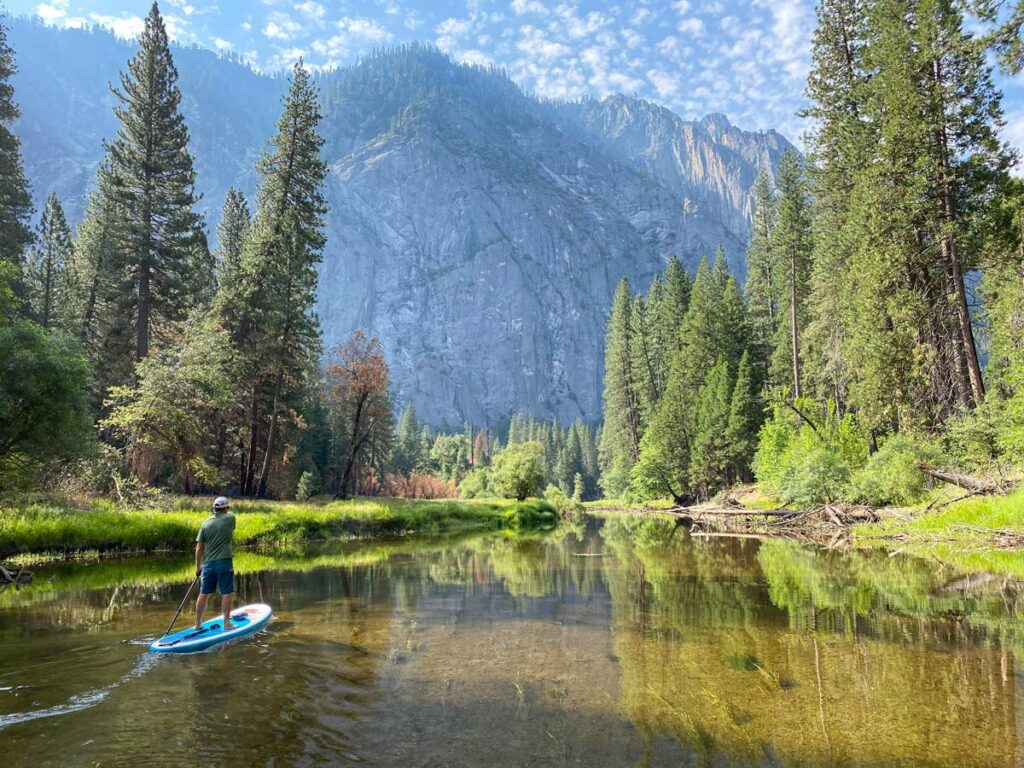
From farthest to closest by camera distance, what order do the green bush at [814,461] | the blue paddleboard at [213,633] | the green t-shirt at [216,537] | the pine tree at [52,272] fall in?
the pine tree at [52,272]
the green bush at [814,461]
the green t-shirt at [216,537]
the blue paddleboard at [213,633]

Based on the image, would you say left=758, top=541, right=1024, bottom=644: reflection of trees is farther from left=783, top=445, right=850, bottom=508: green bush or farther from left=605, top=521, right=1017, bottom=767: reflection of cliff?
left=783, top=445, right=850, bottom=508: green bush

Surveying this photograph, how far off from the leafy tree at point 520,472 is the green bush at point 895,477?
103ft

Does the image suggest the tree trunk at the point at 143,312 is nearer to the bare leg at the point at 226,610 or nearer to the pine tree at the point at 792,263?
the bare leg at the point at 226,610

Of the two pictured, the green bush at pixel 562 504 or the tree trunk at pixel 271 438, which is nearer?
the tree trunk at pixel 271 438

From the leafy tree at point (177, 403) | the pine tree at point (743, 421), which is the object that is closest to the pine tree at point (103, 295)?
the leafy tree at point (177, 403)

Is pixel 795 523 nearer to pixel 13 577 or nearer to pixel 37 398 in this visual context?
pixel 13 577

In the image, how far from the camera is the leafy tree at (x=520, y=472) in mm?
53156

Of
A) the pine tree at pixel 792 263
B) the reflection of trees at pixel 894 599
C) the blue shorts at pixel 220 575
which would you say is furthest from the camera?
the pine tree at pixel 792 263

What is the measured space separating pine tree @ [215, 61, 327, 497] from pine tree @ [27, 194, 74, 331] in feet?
53.2

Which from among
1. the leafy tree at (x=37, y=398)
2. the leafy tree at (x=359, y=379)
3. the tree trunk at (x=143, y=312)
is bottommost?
the leafy tree at (x=37, y=398)

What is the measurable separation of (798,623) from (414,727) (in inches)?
267

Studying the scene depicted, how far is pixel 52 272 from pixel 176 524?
3570cm

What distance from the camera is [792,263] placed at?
41625 millimetres

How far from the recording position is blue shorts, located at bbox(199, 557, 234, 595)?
944 centimetres
